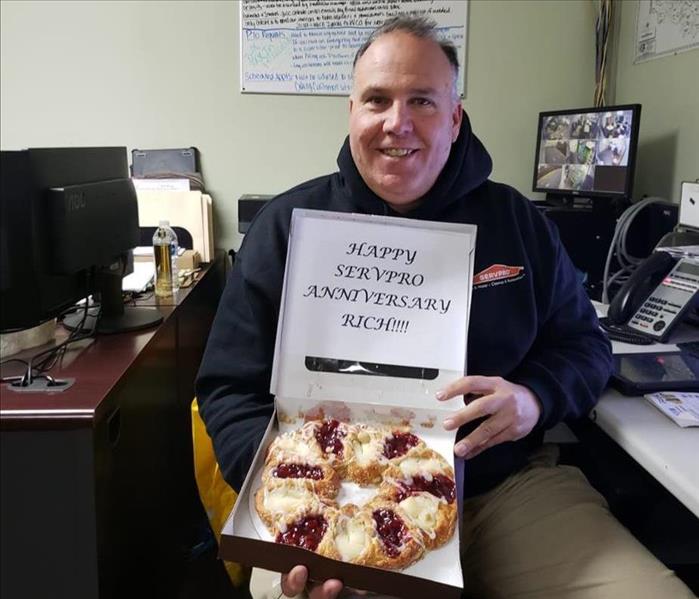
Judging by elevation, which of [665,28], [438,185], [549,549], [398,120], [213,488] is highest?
[665,28]

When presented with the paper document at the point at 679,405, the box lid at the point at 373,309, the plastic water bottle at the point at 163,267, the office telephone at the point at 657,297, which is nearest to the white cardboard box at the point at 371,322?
the box lid at the point at 373,309

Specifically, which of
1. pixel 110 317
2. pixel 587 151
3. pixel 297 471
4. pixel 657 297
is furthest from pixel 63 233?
pixel 587 151

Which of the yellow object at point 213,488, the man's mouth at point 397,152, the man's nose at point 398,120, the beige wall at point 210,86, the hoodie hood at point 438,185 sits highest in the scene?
the beige wall at point 210,86

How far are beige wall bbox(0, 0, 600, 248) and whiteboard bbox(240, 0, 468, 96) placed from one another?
0.05 metres

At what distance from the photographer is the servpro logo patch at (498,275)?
1.07 metres

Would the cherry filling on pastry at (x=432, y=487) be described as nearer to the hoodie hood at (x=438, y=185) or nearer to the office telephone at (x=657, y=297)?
the hoodie hood at (x=438, y=185)

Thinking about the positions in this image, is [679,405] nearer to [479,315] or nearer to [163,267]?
[479,315]

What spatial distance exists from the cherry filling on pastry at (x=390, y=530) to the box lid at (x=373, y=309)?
0.15m

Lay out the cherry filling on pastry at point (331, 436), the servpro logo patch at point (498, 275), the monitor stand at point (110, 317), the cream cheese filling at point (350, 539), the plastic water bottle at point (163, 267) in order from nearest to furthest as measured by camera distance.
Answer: the cream cheese filling at point (350, 539), the cherry filling on pastry at point (331, 436), the servpro logo patch at point (498, 275), the monitor stand at point (110, 317), the plastic water bottle at point (163, 267)

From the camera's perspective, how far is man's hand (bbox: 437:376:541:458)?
86 centimetres

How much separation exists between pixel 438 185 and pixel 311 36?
1476 millimetres

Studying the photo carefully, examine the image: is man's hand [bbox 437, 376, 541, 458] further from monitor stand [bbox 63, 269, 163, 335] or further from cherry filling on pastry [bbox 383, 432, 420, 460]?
monitor stand [bbox 63, 269, 163, 335]

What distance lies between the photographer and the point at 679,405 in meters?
1.03

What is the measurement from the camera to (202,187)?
2.43m
